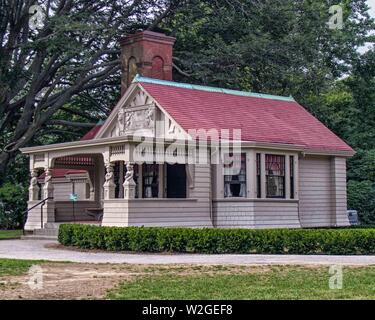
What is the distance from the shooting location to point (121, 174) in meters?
26.3

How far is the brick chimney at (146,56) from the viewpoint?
28.9 m

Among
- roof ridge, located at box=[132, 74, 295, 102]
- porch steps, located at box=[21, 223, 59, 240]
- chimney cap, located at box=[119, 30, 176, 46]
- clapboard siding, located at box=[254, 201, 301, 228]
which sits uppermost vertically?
chimney cap, located at box=[119, 30, 176, 46]

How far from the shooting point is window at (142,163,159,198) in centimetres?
2553

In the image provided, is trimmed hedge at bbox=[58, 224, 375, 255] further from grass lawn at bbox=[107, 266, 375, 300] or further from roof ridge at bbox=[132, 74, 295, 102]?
roof ridge at bbox=[132, 74, 295, 102]

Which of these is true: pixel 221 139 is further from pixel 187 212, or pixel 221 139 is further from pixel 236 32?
pixel 236 32

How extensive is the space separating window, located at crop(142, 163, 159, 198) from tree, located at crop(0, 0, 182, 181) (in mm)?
5903

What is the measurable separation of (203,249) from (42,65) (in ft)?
56.2

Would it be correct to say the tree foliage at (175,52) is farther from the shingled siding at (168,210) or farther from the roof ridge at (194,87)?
the shingled siding at (168,210)

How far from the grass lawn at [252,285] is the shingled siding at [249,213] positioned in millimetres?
9887

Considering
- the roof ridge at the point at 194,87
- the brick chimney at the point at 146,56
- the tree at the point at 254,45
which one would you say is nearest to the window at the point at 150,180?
the roof ridge at the point at 194,87

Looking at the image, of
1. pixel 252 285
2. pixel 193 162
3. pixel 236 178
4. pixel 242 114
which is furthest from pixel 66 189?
pixel 252 285

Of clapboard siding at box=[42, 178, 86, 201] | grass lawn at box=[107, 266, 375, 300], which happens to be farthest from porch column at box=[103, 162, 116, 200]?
clapboard siding at box=[42, 178, 86, 201]
